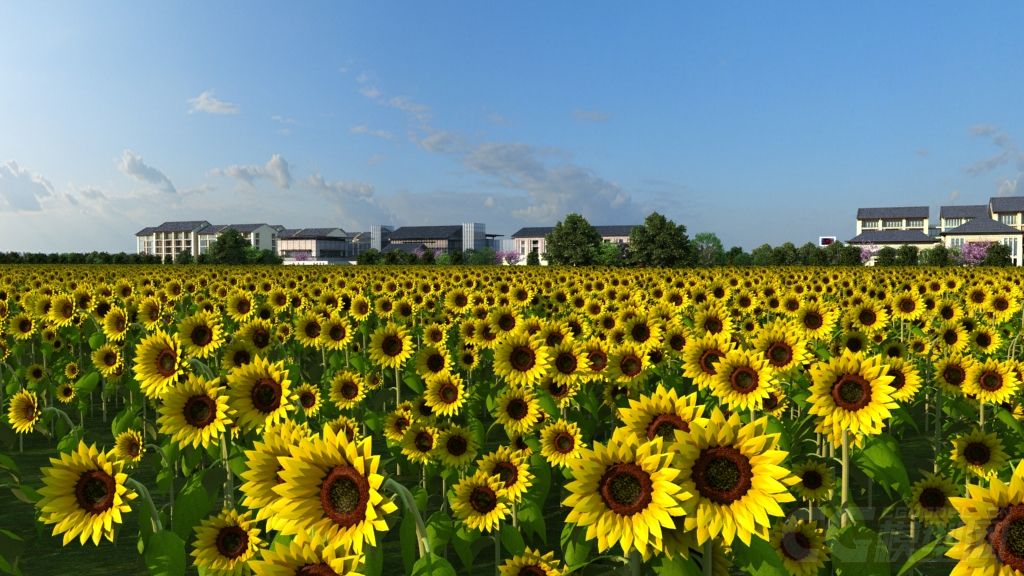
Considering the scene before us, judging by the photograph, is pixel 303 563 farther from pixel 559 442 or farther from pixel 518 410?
pixel 518 410

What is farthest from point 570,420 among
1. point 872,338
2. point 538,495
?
point 872,338

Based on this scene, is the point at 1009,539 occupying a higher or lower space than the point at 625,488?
lower

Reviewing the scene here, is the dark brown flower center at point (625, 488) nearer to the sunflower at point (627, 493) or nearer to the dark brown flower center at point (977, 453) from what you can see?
the sunflower at point (627, 493)

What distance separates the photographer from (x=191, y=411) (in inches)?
190

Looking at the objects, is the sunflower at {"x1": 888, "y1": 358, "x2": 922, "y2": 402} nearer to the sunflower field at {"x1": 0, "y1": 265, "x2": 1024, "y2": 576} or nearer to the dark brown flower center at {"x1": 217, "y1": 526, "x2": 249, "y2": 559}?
the sunflower field at {"x1": 0, "y1": 265, "x2": 1024, "y2": 576}

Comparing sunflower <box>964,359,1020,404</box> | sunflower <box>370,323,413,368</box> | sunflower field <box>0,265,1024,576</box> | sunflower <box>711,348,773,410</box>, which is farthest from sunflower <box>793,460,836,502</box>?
sunflower <box>370,323,413,368</box>

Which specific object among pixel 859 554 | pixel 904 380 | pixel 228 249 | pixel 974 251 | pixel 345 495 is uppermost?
pixel 228 249

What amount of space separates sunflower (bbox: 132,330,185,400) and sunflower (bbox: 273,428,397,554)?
409cm

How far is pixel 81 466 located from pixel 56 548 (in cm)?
355

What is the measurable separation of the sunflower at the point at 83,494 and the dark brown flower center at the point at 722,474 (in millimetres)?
3222

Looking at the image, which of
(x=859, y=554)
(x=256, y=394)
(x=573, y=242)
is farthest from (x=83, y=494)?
(x=573, y=242)

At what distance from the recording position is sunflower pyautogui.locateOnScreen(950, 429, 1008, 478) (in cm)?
629

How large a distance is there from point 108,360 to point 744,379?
362 inches

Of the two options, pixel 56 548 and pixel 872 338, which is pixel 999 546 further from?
pixel 872 338
